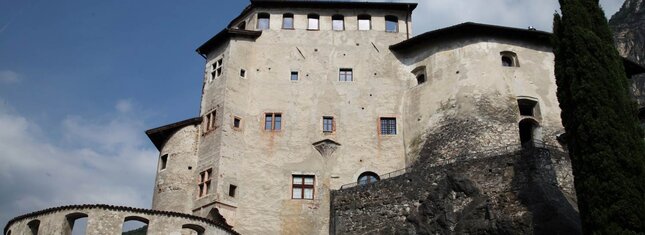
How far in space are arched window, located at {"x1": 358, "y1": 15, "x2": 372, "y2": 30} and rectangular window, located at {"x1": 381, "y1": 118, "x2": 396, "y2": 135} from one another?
6.53 m

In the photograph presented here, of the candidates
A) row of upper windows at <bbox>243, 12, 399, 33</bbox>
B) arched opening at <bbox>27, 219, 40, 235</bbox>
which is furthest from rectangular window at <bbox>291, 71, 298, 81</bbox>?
arched opening at <bbox>27, 219, 40, 235</bbox>

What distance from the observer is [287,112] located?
134ft

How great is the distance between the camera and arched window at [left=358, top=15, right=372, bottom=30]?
43656 millimetres

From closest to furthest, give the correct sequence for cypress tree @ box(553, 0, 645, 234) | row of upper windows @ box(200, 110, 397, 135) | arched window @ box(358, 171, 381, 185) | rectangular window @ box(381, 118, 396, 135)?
cypress tree @ box(553, 0, 645, 234)
arched window @ box(358, 171, 381, 185)
row of upper windows @ box(200, 110, 397, 135)
rectangular window @ box(381, 118, 396, 135)

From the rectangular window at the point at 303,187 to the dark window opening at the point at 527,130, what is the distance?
12.0 meters

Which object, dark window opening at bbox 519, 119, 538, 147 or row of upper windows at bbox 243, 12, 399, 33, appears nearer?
dark window opening at bbox 519, 119, 538, 147

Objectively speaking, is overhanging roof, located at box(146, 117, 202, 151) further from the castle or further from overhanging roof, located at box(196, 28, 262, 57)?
overhanging roof, located at box(196, 28, 262, 57)

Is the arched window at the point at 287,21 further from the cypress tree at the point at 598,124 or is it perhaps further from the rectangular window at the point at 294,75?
the cypress tree at the point at 598,124

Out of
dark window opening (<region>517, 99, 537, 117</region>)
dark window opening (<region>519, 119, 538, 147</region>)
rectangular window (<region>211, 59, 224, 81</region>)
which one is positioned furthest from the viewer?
rectangular window (<region>211, 59, 224, 81</region>)

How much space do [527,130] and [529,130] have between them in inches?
10.0

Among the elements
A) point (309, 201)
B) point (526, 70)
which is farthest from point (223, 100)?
point (526, 70)

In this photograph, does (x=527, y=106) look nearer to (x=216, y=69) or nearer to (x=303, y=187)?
(x=303, y=187)

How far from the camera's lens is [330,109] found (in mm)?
40875

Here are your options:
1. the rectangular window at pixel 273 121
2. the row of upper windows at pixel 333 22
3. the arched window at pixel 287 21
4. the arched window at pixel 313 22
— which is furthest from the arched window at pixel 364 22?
the rectangular window at pixel 273 121
